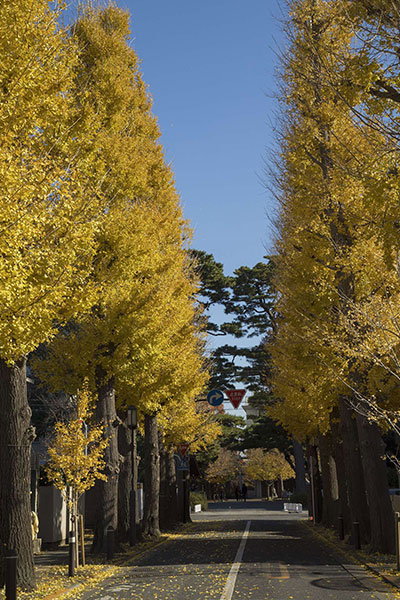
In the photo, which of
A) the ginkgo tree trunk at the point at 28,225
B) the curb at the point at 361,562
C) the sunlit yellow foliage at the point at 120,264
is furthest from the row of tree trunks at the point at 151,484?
the ginkgo tree trunk at the point at 28,225

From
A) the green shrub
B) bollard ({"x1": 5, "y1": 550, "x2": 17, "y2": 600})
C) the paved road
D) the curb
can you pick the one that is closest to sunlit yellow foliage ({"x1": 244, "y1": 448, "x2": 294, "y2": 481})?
the green shrub

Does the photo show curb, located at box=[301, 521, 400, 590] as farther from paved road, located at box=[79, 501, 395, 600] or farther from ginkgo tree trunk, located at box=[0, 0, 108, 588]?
ginkgo tree trunk, located at box=[0, 0, 108, 588]

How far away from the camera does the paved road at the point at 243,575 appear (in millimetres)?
11156

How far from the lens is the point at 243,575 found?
43.7 feet

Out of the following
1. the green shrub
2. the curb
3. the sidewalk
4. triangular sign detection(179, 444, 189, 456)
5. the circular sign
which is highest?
the circular sign

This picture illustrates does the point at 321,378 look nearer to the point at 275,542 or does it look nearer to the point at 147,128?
the point at 275,542

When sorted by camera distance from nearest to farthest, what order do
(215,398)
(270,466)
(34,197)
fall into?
(34,197) < (215,398) < (270,466)

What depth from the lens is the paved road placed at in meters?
11.2

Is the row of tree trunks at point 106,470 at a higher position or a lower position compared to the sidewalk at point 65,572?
higher

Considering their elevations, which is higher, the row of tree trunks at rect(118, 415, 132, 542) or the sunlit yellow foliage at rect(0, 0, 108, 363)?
the sunlit yellow foliage at rect(0, 0, 108, 363)

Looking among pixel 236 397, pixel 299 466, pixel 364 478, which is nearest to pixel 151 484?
pixel 364 478

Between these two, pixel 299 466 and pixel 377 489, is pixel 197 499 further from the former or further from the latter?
pixel 377 489

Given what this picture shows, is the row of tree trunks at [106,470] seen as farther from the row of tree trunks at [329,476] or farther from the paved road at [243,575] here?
the row of tree trunks at [329,476]

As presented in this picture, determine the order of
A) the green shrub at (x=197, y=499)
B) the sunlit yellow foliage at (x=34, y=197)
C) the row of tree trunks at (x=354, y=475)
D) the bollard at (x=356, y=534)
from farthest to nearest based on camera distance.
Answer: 1. the green shrub at (x=197, y=499)
2. the row of tree trunks at (x=354, y=475)
3. the bollard at (x=356, y=534)
4. the sunlit yellow foliage at (x=34, y=197)
